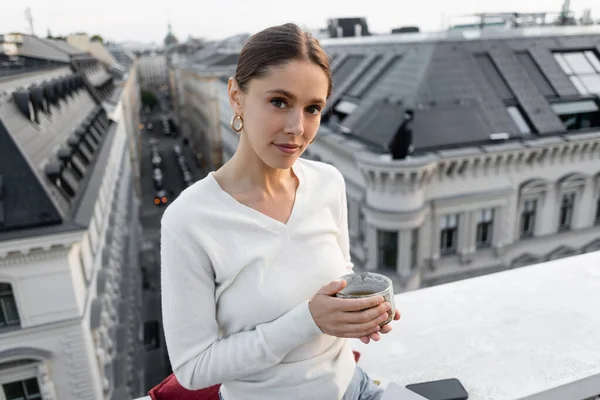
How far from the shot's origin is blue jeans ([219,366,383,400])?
113 inches

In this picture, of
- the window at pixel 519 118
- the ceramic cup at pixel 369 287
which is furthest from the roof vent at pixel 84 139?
the ceramic cup at pixel 369 287

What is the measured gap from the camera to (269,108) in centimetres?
229

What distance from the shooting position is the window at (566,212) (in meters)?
22.6

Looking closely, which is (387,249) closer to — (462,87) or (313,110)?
(462,87)

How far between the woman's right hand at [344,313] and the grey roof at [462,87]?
57.2 feet

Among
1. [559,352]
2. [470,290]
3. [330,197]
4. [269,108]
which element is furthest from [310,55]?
[470,290]

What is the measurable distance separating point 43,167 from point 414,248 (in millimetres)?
13543

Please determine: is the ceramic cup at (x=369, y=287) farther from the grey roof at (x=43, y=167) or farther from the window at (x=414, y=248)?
the window at (x=414, y=248)

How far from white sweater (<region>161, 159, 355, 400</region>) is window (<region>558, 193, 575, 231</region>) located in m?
23.3

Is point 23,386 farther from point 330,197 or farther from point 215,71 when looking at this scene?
point 215,71

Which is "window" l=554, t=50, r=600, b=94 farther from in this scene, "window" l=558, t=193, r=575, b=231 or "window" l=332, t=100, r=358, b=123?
"window" l=332, t=100, r=358, b=123

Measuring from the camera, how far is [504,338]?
3928 mm

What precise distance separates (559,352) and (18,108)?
686 inches

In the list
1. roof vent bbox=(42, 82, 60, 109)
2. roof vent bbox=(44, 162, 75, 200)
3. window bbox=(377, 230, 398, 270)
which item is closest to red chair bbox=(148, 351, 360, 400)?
roof vent bbox=(44, 162, 75, 200)
